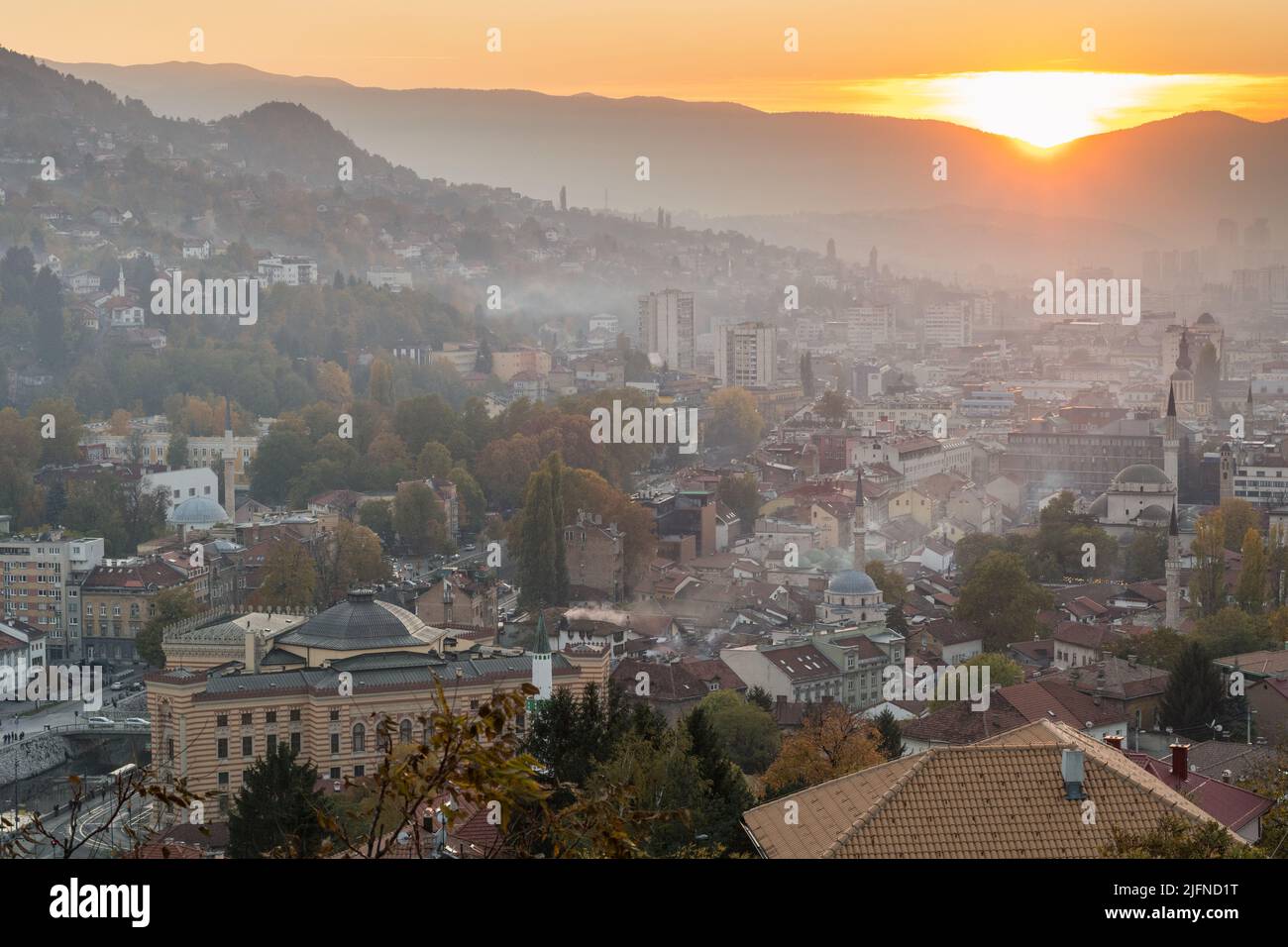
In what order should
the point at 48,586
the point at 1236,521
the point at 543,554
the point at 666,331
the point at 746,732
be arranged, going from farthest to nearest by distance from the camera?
the point at 666,331 → the point at 1236,521 → the point at 543,554 → the point at 48,586 → the point at 746,732

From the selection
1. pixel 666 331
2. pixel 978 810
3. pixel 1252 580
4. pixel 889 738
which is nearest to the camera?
pixel 978 810

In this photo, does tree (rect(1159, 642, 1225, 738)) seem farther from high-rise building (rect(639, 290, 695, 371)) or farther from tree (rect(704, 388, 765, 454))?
high-rise building (rect(639, 290, 695, 371))

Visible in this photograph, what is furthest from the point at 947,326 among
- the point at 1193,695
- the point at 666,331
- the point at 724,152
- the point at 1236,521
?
the point at 1193,695

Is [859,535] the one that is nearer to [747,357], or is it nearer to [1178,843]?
[1178,843]

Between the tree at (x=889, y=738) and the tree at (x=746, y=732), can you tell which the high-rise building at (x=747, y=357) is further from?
the tree at (x=889, y=738)

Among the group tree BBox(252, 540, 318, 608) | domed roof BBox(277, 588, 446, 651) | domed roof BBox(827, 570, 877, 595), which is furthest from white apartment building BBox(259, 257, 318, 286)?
domed roof BBox(277, 588, 446, 651)
